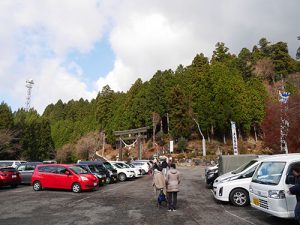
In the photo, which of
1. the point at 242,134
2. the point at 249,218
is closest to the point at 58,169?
the point at 249,218

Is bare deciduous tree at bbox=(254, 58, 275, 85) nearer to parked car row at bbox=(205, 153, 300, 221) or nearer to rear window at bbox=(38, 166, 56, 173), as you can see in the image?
rear window at bbox=(38, 166, 56, 173)

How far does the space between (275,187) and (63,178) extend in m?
12.3

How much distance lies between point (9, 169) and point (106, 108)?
54917 millimetres

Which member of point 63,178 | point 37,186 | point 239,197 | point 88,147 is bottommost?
point 239,197

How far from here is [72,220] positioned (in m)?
9.23

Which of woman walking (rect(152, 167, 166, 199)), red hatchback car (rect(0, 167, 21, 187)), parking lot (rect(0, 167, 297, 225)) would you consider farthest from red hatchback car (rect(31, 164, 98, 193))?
woman walking (rect(152, 167, 166, 199))

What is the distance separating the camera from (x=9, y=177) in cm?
1930

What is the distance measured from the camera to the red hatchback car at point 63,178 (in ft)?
55.0

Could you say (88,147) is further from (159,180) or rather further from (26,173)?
(159,180)

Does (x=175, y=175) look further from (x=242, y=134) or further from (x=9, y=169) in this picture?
(x=242, y=134)

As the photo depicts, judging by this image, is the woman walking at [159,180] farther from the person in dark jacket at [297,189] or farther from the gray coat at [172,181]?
the person in dark jacket at [297,189]

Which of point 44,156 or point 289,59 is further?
point 289,59

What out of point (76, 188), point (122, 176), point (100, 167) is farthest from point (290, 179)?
point (122, 176)

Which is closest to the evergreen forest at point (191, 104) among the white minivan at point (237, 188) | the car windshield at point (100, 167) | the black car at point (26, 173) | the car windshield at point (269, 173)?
the black car at point (26, 173)
